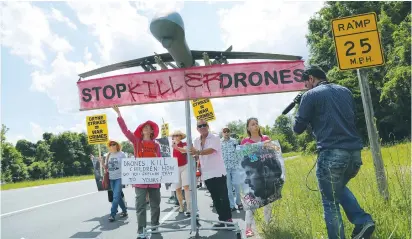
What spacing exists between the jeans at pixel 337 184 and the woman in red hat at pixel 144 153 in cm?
284

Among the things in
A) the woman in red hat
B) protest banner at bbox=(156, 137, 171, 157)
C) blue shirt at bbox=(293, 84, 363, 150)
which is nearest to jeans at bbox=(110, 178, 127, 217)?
protest banner at bbox=(156, 137, 171, 157)

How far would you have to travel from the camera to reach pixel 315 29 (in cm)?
4100

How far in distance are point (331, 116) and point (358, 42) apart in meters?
1.57

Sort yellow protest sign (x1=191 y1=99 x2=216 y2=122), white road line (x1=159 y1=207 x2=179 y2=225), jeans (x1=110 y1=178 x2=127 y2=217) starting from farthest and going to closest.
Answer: yellow protest sign (x1=191 y1=99 x2=216 y2=122) < jeans (x1=110 y1=178 x2=127 y2=217) < white road line (x1=159 y1=207 x2=179 y2=225)

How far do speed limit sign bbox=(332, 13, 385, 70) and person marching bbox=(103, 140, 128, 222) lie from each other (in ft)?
16.5

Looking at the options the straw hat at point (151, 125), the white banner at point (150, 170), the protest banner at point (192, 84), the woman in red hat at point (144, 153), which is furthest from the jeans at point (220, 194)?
the protest banner at point (192, 84)

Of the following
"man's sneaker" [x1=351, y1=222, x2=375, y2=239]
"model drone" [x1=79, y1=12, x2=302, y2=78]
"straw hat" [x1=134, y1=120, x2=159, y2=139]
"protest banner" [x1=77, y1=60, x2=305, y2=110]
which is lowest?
"man's sneaker" [x1=351, y1=222, x2=375, y2=239]

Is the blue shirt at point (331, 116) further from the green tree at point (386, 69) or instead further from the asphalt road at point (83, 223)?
the green tree at point (386, 69)

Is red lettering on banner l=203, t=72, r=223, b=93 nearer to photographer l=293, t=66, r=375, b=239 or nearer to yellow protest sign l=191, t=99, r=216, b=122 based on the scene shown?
photographer l=293, t=66, r=375, b=239

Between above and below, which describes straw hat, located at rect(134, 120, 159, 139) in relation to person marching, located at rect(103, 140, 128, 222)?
above

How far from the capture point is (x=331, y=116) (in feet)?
13.1

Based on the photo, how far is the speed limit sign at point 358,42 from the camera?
193 inches

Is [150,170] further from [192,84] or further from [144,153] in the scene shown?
[192,84]

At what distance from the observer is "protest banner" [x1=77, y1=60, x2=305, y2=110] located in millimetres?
5129
